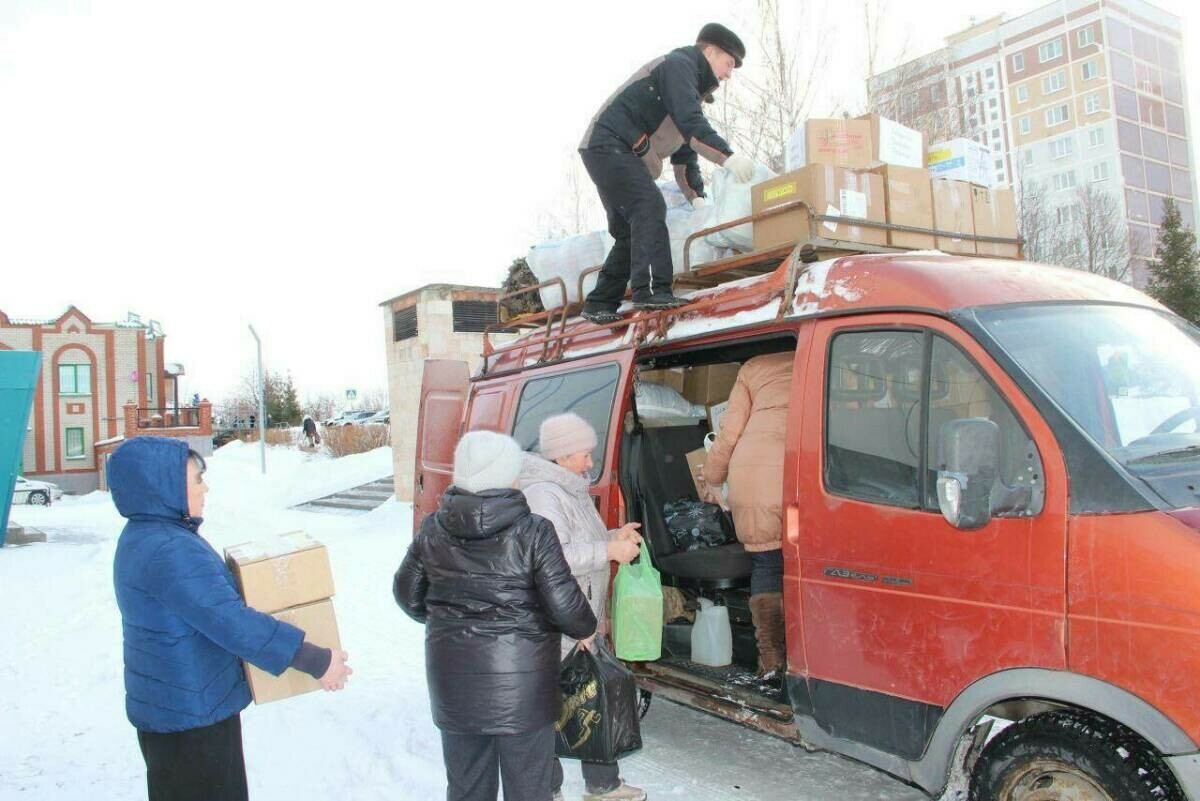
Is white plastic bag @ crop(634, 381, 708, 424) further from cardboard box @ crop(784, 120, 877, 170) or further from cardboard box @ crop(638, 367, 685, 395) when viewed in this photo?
cardboard box @ crop(784, 120, 877, 170)

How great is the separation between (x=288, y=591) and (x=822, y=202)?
2892 mm

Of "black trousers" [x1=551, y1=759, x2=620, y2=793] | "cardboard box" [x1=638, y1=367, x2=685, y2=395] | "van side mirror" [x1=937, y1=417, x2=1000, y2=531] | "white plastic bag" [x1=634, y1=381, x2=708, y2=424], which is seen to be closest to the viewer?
"van side mirror" [x1=937, y1=417, x2=1000, y2=531]

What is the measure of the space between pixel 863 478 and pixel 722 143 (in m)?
2.38

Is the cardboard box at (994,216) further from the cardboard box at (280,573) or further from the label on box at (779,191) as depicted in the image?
the cardboard box at (280,573)

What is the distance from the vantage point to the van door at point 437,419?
21.9 ft

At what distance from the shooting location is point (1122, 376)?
3004 mm

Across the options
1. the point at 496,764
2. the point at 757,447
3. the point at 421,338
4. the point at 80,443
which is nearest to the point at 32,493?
the point at 80,443

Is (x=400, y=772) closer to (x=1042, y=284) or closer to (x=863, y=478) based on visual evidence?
(x=863, y=478)

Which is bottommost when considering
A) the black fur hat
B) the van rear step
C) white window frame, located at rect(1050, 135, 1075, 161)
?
the van rear step

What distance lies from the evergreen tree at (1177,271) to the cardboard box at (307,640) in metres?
30.0

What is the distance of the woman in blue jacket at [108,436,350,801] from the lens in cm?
257

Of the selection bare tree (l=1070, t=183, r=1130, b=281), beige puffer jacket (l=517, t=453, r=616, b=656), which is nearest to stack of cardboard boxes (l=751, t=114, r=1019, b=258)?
beige puffer jacket (l=517, t=453, r=616, b=656)

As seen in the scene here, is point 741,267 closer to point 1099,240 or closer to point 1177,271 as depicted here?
point 1099,240

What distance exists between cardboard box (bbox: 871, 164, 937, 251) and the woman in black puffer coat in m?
2.57
